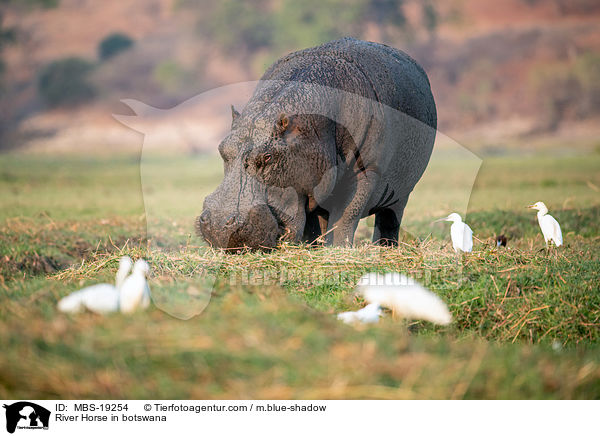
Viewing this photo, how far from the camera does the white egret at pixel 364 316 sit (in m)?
3.97

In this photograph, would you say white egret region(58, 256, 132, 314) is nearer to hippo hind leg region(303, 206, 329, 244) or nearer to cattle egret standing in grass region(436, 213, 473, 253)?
hippo hind leg region(303, 206, 329, 244)

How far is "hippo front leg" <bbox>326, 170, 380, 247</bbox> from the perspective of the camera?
625 centimetres

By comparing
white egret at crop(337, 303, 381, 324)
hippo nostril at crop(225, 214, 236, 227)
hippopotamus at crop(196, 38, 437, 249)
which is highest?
hippopotamus at crop(196, 38, 437, 249)

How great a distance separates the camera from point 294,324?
3.50 meters

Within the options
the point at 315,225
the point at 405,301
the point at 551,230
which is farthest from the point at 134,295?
the point at 551,230

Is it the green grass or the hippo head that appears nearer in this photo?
the green grass

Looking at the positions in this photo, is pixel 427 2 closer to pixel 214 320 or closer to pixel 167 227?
pixel 167 227

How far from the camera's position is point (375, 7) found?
3600cm

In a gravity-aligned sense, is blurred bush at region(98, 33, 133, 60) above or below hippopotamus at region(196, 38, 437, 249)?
above

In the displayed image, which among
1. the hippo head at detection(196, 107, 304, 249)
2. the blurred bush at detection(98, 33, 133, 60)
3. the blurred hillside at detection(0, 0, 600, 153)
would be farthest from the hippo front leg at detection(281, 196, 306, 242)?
the blurred bush at detection(98, 33, 133, 60)

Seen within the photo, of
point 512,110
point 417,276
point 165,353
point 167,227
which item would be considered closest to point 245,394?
point 165,353

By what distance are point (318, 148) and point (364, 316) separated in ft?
6.87

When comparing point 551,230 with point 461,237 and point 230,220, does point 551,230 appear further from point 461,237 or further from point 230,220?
point 230,220
